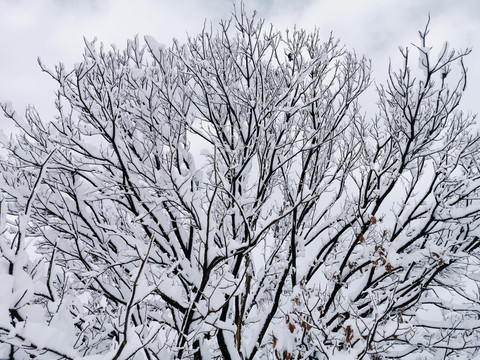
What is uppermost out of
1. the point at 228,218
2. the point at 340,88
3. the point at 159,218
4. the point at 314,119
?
the point at 340,88

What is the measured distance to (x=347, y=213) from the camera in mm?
5086

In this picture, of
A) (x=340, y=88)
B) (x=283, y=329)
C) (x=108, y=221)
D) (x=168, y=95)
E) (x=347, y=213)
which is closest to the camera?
(x=283, y=329)

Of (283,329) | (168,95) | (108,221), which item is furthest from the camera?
(108,221)

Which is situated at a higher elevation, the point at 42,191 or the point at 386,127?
the point at 386,127

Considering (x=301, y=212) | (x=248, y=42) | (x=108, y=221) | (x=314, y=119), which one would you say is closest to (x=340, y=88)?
(x=314, y=119)

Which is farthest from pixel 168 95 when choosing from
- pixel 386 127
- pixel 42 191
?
pixel 386 127

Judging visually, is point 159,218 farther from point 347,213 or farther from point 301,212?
point 347,213

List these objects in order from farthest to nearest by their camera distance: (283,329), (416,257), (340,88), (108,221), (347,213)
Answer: (340,88) → (347,213) → (108,221) → (416,257) → (283,329)

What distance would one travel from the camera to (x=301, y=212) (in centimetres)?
485

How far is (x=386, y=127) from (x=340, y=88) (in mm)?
1054

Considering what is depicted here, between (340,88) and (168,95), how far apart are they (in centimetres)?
306

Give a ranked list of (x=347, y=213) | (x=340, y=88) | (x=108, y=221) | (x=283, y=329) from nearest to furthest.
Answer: (x=283, y=329)
(x=108, y=221)
(x=347, y=213)
(x=340, y=88)

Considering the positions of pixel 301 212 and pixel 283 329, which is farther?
pixel 301 212

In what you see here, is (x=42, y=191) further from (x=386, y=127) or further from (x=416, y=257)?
(x=386, y=127)
